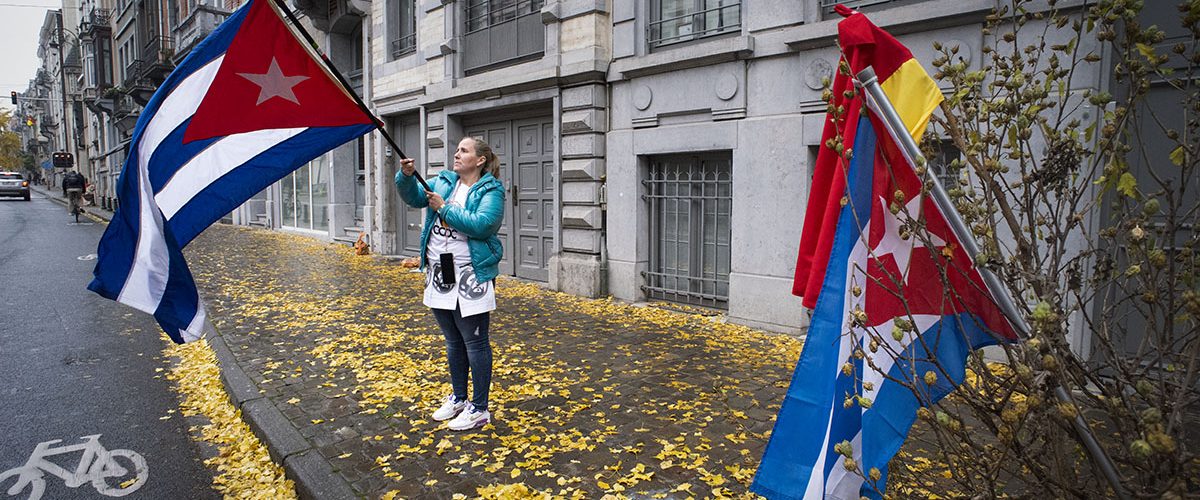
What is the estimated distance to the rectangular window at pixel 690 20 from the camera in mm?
8484

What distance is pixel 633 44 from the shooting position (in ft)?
30.4

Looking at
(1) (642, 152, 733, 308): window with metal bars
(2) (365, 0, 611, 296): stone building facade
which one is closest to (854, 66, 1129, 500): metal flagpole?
(1) (642, 152, 733, 308): window with metal bars

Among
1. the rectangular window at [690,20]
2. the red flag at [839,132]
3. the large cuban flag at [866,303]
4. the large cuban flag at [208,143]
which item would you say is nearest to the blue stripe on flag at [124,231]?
the large cuban flag at [208,143]

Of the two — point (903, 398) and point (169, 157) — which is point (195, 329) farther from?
point (903, 398)

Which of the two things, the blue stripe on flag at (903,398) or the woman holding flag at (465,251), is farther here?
the woman holding flag at (465,251)

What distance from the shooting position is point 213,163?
3.96 metres

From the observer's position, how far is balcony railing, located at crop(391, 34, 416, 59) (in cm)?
1450

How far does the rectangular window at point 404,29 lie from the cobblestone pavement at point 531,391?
6.83 metres

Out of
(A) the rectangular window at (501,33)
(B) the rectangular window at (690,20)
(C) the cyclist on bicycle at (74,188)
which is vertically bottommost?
(C) the cyclist on bicycle at (74,188)

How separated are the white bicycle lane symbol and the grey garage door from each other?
6913 millimetres

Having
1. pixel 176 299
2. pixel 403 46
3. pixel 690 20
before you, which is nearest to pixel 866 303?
pixel 176 299

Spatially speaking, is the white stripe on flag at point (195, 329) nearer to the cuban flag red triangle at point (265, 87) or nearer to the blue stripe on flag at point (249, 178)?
the blue stripe on flag at point (249, 178)

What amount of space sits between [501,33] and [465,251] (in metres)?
→ 8.21

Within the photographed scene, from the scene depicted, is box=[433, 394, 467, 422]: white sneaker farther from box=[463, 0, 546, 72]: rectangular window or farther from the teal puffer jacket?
box=[463, 0, 546, 72]: rectangular window
